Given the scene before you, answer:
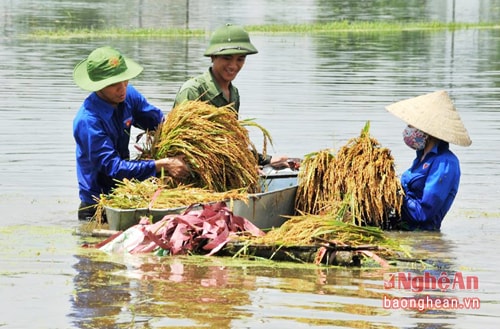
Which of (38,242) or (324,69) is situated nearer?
(38,242)

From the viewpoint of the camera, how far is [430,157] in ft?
31.6

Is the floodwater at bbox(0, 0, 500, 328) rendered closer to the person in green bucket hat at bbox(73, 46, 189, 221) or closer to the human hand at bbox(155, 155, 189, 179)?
the person in green bucket hat at bbox(73, 46, 189, 221)

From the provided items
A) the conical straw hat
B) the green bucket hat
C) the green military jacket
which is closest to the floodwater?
the conical straw hat

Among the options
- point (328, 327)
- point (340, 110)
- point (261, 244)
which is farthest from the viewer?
point (340, 110)

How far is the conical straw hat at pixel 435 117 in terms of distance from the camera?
9.49m

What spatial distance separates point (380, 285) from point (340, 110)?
34.1 feet

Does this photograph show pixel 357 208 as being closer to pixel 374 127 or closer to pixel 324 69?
pixel 374 127

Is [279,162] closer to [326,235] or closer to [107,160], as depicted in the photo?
[107,160]

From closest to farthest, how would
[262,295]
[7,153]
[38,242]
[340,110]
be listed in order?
[262,295], [38,242], [7,153], [340,110]

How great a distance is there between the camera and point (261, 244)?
8.35m

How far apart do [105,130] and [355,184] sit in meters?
1.93

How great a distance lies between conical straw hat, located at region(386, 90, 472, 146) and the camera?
9.49m

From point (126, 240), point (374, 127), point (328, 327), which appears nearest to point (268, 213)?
point (126, 240)

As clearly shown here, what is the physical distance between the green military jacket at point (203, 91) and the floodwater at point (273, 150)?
138cm
